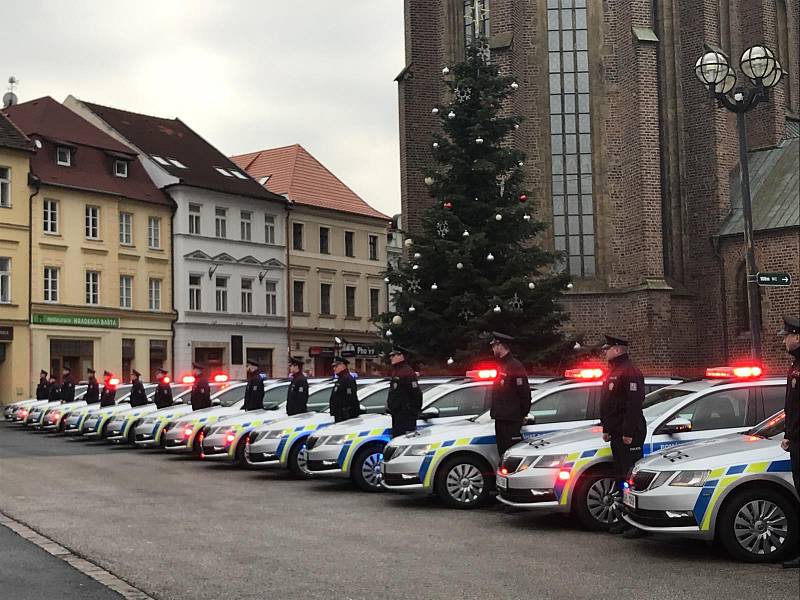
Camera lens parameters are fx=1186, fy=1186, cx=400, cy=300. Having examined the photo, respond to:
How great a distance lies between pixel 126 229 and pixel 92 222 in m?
1.68

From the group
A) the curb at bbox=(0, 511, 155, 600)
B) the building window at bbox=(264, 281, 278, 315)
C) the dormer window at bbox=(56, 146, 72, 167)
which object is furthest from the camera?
the building window at bbox=(264, 281, 278, 315)

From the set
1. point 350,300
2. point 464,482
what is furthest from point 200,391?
point 350,300

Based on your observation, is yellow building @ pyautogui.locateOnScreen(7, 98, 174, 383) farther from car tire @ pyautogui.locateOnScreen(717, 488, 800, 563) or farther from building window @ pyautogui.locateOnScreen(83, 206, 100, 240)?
car tire @ pyautogui.locateOnScreen(717, 488, 800, 563)

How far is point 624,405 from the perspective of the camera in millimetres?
10734

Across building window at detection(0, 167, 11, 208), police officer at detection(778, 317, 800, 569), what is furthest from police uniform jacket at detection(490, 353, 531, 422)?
building window at detection(0, 167, 11, 208)

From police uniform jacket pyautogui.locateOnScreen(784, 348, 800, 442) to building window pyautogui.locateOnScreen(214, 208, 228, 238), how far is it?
45011 millimetres

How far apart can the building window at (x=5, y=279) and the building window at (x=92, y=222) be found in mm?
3785

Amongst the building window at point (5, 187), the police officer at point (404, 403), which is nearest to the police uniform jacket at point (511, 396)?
the police officer at point (404, 403)

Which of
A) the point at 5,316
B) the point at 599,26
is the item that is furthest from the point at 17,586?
the point at 5,316

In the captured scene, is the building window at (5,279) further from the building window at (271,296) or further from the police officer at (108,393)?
the police officer at (108,393)

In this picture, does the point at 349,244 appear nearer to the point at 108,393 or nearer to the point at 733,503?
the point at 108,393

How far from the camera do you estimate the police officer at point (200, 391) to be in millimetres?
21516

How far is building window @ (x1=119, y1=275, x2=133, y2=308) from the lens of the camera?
49188 mm

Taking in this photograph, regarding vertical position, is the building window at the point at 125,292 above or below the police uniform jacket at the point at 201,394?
above
